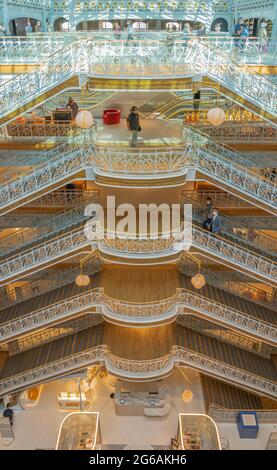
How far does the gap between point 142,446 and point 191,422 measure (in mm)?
1931

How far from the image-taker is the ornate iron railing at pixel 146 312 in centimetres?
1387

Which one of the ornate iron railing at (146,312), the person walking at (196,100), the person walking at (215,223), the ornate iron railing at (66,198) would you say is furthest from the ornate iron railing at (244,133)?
the ornate iron railing at (146,312)

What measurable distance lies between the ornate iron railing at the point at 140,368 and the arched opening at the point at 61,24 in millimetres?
27207

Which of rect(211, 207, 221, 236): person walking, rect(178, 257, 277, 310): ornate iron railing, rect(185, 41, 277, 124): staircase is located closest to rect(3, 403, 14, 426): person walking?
rect(178, 257, 277, 310): ornate iron railing

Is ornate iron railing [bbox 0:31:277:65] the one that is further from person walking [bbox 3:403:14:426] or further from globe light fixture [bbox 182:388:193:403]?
person walking [bbox 3:403:14:426]

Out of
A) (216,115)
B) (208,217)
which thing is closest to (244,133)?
(208,217)

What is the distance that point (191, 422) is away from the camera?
14133mm

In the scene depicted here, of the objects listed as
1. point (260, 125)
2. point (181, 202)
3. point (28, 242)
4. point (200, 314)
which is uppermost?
point (260, 125)

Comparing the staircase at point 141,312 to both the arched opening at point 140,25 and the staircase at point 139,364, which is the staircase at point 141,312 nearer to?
the staircase at point 139,364

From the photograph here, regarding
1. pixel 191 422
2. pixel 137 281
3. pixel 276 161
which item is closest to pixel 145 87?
pixel 276 161

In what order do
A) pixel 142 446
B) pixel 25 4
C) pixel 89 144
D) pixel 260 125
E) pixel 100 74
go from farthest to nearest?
pixel 25 4
pixel 260 125
pixel 142 446
pixel 89 144
pixel 100 74

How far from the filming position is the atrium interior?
11.4 meters

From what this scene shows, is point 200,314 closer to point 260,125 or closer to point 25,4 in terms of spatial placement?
point 260,125

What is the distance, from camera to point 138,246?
13.2 meters
